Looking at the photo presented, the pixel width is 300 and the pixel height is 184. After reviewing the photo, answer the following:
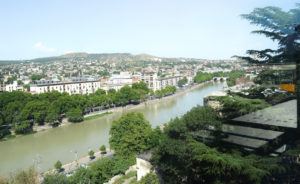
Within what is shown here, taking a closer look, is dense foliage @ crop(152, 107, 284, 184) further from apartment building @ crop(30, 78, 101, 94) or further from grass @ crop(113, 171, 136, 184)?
apartment building @ crop(30, 78, 101, 94)

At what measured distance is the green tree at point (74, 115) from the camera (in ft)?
41.5

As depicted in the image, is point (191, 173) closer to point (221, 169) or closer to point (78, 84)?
point (221, 169)

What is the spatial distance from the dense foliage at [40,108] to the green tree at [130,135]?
4.78 m

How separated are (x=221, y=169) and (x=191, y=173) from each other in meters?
0.39

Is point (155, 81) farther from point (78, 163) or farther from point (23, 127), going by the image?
point (78, 163)

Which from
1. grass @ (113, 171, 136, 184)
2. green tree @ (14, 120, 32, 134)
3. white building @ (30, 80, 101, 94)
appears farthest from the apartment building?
grass @ (113, 171, 136, 184)

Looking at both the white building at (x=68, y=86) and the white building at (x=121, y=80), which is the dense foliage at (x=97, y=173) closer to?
the white building at (x=68, y=86)

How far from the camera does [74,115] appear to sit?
12.6m

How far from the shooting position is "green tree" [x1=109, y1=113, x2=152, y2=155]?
7.18 m

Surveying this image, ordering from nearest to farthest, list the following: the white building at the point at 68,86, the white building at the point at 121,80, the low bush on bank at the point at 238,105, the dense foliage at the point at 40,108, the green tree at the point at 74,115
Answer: the low bush on bank at the point at 238,105 < the dense foliage at the point at 40,108 < the green tree at the point at 74,115 < the white building at the point at 68,86 < the white building at the point at 121,80

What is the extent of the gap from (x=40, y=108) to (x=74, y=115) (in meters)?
1.11

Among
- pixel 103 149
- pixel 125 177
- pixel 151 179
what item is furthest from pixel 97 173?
pixel 103 149

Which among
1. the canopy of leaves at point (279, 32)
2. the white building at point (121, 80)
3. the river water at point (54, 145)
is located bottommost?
the river water at point (54, 145)

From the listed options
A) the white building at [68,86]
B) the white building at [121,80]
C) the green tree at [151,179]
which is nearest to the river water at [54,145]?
the green tree at [151,179]
